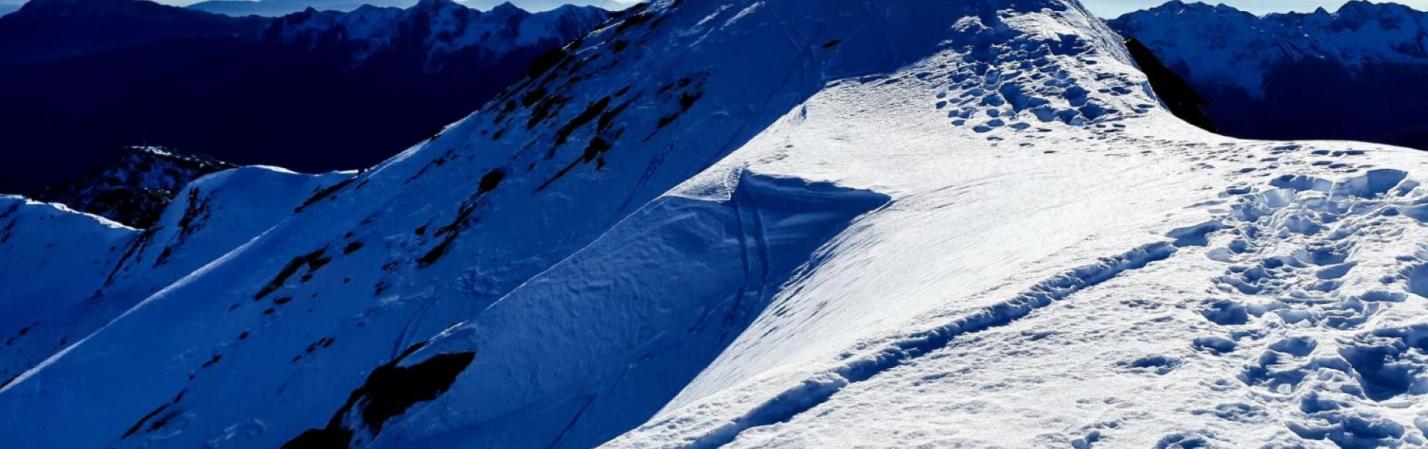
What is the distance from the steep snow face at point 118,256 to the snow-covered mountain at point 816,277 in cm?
1578

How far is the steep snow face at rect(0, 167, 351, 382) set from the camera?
51156 millimetres

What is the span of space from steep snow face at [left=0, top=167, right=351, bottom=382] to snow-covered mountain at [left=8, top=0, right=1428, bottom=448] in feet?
51.8

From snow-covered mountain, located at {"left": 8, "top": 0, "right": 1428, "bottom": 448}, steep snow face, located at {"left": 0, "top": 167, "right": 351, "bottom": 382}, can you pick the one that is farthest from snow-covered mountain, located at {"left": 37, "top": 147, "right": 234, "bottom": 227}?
snow-covered mountain, located at {"left": 8, "top": 0, "right": 1428, "bottom": 448}

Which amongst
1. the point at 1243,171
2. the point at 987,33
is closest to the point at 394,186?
the point at 987,33

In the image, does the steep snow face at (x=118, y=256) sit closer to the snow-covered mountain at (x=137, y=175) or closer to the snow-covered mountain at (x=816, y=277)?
the snow-covered mountain at (x=816, y=277)

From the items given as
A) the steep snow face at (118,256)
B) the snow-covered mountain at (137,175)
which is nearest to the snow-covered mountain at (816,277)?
the steep snow face at (118,256)

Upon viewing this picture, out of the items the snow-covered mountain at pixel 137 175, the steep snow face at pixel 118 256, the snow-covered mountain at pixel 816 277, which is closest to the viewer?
the snow-covered mountain at pixel 816 277

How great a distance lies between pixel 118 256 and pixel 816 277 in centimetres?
6711

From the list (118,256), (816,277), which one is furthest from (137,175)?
(816,277)

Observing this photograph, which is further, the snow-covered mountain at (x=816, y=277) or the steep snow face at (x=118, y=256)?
the steep snow face at (x=118, y=256)

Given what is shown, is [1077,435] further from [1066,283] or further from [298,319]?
[298,319]

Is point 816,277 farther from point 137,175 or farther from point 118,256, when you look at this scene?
point 137,175

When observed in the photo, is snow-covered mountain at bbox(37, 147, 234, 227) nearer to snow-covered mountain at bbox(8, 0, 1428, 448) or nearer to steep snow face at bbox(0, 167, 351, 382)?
steep snow face at bbox(0, 167, 351, 382)

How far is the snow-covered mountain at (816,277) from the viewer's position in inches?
288
